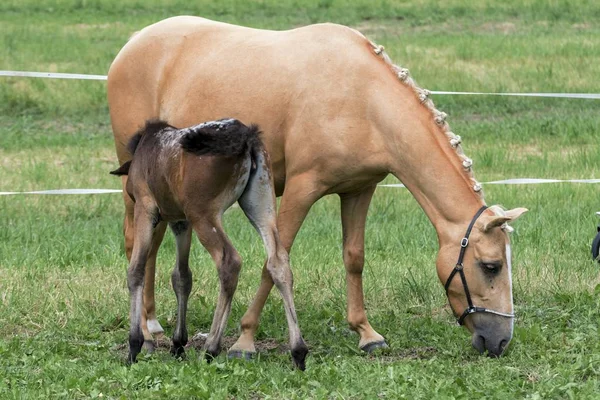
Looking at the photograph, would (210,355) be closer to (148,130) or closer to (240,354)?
(240,354)

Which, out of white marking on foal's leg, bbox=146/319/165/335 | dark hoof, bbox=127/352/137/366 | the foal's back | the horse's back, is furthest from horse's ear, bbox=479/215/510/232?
white marking on foal's leg, bbox=146/319/165/335

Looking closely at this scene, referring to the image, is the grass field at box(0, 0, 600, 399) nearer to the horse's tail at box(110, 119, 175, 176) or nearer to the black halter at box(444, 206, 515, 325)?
the black halter at box(444, 206, 515, 325)

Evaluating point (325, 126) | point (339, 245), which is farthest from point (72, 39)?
point (325, 126)

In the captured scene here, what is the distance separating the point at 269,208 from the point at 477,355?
5.11 feet

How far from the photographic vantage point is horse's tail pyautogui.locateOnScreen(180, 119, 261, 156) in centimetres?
610

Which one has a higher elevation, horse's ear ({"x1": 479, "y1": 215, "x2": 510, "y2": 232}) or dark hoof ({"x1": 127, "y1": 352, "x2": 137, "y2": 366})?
horse's ear ({"x1": 479, "y1": 215, "x2": 510, "y2": 232})

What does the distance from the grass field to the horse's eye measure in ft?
1.72

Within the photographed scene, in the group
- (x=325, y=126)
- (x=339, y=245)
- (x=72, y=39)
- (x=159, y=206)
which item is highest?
(x=325, y=126)

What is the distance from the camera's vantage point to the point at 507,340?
6477 millimetres

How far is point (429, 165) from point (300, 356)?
1387 mm

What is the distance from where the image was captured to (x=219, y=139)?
6102 millimetres

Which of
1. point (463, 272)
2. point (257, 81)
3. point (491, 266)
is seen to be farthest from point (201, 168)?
point (491, 266)

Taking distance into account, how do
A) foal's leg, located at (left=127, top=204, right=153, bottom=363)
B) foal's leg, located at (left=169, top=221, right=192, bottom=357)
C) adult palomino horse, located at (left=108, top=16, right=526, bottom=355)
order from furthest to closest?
foal's leg, located at (left=169, top=221, right=192, bottom=357) → adult palomino horse, located at (left=108, top=16, right=526, bottom=355) → foal's leg, located at (left=127, top=204, right=153, bottom=363)

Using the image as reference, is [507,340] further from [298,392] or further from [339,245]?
[339,245]
